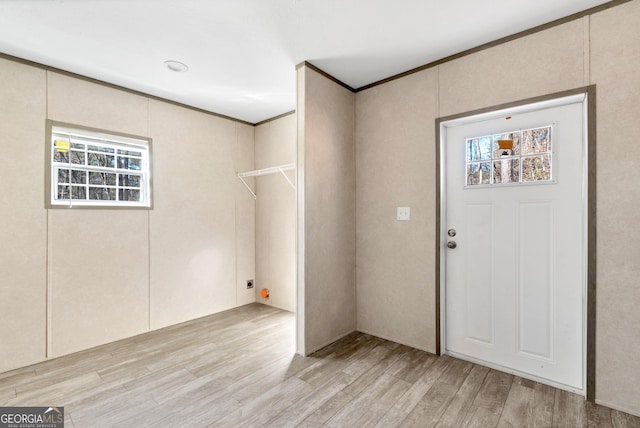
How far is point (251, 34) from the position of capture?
223 centimetres

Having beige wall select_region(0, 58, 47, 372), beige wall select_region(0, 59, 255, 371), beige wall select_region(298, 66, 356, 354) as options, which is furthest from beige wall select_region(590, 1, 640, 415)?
beige wall select_region(0, 58, 47, 372)

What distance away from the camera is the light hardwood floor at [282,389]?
183 centimetres

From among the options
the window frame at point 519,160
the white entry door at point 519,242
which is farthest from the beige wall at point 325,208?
the window frame at point 519,160

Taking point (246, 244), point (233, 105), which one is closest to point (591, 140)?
point (233, 105)

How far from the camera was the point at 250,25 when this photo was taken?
2.13m

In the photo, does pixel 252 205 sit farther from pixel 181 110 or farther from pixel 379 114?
pixel 379 114

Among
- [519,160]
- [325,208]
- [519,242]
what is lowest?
[519,242]

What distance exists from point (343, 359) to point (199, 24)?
2.81 m

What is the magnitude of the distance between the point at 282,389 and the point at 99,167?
2.67 metres

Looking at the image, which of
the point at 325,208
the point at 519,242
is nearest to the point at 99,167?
the point at 325,208

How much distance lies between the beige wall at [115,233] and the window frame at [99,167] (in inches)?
2.1

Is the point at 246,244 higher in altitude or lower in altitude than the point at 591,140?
lower

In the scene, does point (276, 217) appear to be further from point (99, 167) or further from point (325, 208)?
point (99, 167)

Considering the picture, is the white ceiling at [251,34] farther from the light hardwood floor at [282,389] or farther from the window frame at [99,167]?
the light hardwood floor at [282,389]
